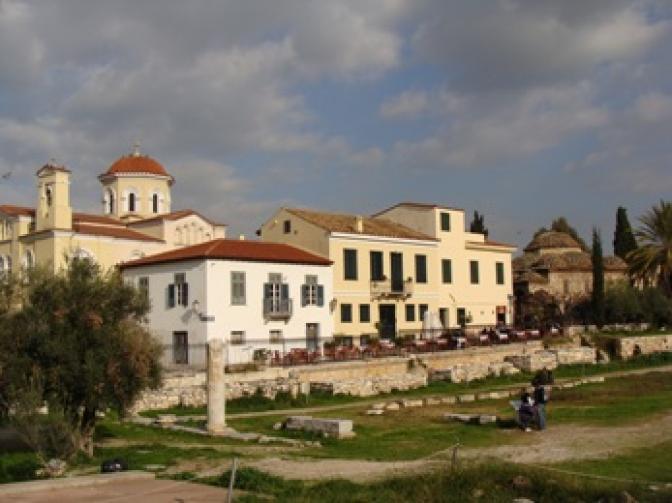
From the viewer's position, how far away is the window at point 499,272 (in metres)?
62.1

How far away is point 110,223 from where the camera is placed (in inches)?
2226

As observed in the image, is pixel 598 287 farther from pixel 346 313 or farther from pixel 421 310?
pixel 346 313

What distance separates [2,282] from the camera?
23.1 metres

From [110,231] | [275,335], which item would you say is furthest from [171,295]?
[110,231]

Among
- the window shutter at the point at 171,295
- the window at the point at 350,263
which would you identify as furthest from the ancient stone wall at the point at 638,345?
the window shutter at the point at 171,295

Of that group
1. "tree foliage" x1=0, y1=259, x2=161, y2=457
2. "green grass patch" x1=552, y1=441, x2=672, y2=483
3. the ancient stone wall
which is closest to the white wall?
the ancient stone wall

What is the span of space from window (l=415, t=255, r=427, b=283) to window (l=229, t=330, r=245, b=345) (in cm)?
1520

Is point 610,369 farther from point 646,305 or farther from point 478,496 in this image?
point 478,496

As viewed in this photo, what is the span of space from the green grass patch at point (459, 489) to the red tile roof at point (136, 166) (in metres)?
48.7

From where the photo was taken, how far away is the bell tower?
168 feet

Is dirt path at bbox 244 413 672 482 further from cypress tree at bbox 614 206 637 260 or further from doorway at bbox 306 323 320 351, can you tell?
cypress tree at bbox 614 206 637 260

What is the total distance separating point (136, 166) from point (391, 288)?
21891 mm

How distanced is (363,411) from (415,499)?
16.9m

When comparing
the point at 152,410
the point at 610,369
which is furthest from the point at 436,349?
the point at 152,410
